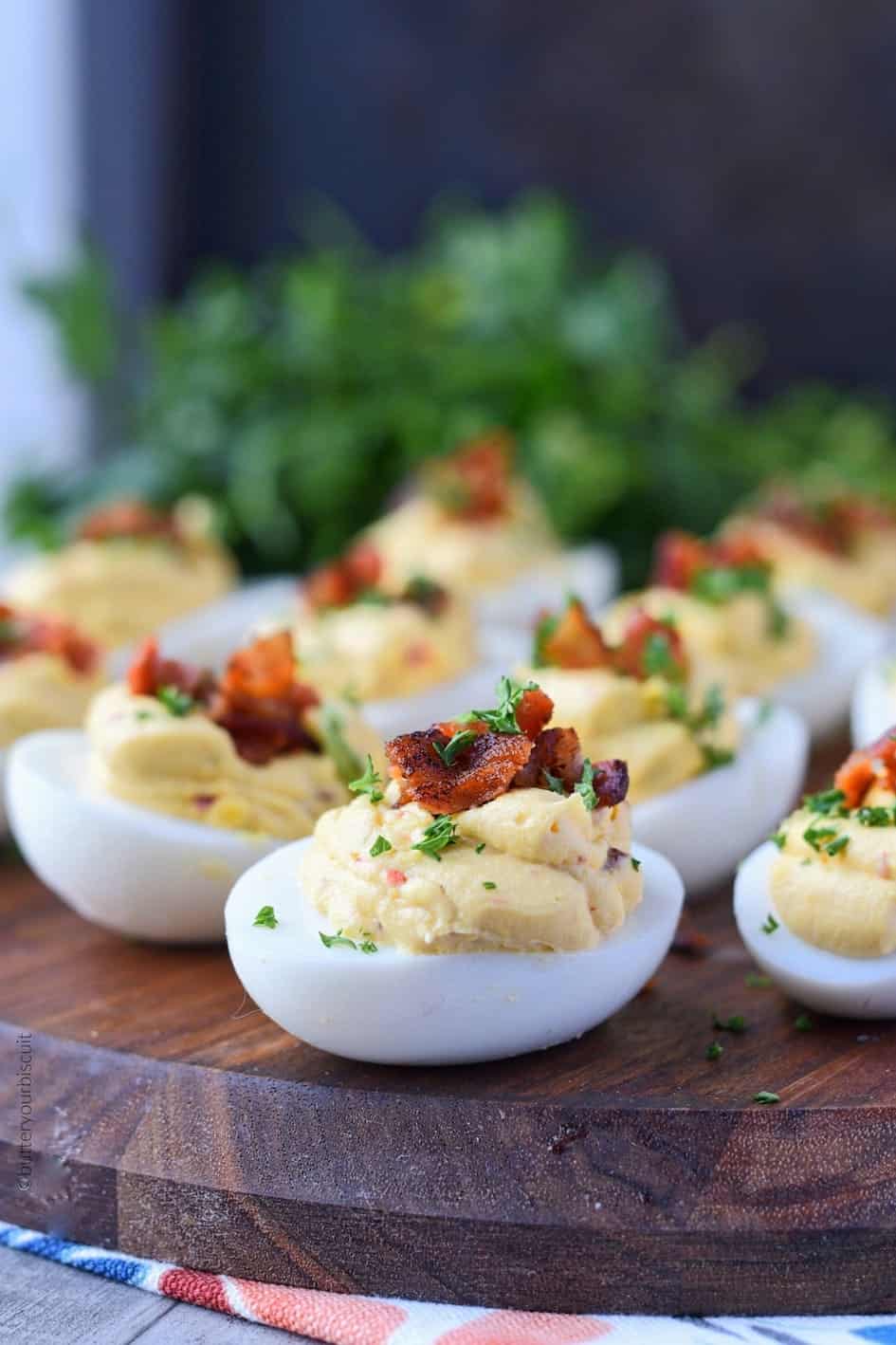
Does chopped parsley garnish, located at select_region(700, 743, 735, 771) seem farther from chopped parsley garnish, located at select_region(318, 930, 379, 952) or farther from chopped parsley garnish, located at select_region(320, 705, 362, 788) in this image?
chopped parsley garnish, located at select_region(318, 930, 379, 952)

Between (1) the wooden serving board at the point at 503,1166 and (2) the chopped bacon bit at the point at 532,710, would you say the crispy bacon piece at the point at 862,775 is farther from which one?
(2) the chopped bacon bit at the point at 532,710

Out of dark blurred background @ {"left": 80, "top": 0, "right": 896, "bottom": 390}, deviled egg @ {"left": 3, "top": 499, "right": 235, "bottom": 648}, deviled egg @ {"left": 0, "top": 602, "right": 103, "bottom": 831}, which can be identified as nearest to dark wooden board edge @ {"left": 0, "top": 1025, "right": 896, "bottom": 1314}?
deviled egg @ {"left": 0, "top": 602, "right": 103, "bottom": 831}

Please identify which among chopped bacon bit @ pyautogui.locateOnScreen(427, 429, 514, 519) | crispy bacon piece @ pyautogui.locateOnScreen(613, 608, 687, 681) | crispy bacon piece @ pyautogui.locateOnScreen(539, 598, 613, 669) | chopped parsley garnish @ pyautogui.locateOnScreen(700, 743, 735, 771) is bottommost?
chopped parsley garnish @ pyautogui.locateOnScreen(700, 743, 735, 771)

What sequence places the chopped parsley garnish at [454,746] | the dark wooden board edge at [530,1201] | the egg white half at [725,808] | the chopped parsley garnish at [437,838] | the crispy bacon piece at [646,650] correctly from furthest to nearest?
the crispy bacon piece at [646,650]
the egg white half at [725,808]
the chopped parsley garnish at [454,746]
the chopped parsley garnish at [437,838]
the dark wooden board edge at [530,1201]

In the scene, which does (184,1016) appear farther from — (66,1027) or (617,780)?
(617,780)

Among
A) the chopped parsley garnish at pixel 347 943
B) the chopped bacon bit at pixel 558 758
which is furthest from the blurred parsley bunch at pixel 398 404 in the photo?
the chopped parsley garnish at pixel 347 943

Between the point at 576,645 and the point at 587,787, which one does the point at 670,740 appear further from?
the point at 587,787
